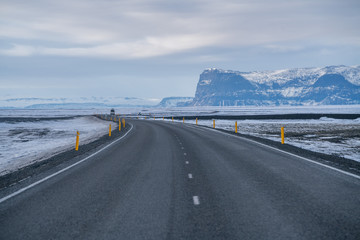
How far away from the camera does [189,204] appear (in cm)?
655

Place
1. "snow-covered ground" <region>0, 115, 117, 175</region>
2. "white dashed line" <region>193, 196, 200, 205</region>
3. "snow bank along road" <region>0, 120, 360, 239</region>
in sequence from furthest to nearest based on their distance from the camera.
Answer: "snow-covered ground" <region>0, 115, 117, 175</region>
"white dashed line" <region>193, 196, 200, 205</region>
"snow bank along road" <region>0, 120, 360, 239</region>

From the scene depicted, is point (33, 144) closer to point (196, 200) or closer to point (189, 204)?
point (196, 200)

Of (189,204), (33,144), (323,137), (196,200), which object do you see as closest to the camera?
(189,204)

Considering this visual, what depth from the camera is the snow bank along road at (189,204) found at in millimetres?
5062

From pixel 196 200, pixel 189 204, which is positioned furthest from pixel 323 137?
pixel 189 204

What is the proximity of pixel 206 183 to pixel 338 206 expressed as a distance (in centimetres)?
328

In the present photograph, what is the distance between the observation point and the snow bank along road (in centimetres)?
506

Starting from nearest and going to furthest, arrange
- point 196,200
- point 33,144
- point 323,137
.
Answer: point 196,200 < point 33,144 < point 323,137

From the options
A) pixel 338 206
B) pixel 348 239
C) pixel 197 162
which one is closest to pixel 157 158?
pixel 197 162

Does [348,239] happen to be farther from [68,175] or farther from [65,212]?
[68,175]

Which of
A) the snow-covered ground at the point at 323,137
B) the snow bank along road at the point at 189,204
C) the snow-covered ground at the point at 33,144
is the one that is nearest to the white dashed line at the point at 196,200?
the snow bank along road at the point at 189,204

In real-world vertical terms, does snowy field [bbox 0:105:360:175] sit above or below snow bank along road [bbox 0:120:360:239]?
below

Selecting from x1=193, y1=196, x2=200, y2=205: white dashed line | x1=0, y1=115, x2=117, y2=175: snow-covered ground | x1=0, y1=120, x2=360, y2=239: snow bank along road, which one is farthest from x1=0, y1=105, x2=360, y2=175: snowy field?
x1=193, y1=196, x2=200, y2=205: white dashed line

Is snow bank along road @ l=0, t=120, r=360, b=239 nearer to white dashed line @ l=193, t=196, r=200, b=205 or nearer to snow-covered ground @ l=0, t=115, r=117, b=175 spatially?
white dashed line @ l=193, t=196, r=200, b=205
